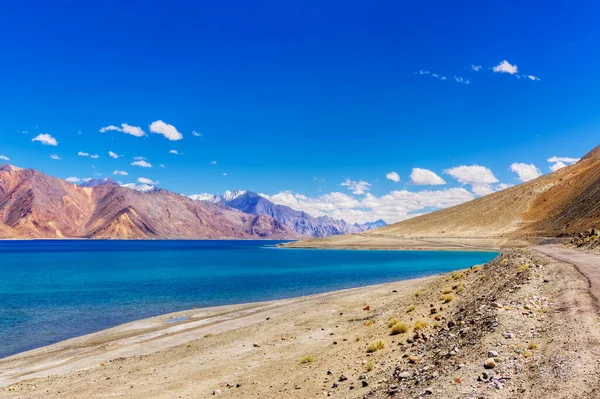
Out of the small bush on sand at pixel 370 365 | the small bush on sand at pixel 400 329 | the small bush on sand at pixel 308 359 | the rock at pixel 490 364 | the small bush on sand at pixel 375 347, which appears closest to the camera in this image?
the rock at pixel 490 364

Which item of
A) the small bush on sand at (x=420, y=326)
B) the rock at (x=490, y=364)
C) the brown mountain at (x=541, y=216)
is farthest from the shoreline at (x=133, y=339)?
the brown mountain at (x=541, y=216)

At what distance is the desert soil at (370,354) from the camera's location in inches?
430

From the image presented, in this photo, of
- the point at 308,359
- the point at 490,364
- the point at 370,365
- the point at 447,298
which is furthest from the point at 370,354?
the point at 447,298

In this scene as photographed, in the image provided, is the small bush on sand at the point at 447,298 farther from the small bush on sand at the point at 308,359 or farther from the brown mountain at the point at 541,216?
the brown mountain at the point at 541,216

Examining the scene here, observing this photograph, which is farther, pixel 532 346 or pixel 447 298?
pixel 447 298

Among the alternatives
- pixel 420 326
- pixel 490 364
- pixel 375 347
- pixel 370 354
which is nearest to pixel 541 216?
pixel 420 326

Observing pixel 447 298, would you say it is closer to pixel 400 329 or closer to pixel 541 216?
pixel 400 329

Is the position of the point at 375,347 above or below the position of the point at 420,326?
below

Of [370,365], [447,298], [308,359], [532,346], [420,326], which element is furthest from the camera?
[447,298]

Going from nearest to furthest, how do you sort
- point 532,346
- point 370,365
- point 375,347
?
point 532,346
point 370,365
point 375,347

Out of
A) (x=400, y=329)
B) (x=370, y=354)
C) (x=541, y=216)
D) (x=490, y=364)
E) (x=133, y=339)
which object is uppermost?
(x=541, y=216)

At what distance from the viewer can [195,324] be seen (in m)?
30.4

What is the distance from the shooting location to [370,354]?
16.2 m

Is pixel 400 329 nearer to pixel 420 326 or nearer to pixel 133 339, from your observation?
pixel 420 326
